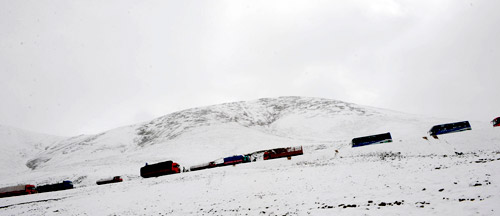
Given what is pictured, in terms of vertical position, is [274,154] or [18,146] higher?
[18,146]

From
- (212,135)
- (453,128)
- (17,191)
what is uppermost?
(212,135)

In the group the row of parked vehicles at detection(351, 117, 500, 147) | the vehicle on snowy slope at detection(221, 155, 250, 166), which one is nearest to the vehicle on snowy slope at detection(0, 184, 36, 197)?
the vehicle on snowy slope at detection(221, 155, 250, 166)

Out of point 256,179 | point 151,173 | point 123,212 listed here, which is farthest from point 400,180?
point 151,173

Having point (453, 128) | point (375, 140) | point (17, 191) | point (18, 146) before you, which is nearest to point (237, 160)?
point (375, 140)

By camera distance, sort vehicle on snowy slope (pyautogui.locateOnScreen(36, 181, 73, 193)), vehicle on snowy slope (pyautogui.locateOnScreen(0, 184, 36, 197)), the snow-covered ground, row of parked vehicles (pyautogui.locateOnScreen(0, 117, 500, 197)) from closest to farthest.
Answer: the snow-covered ground → row of parked vehicles (pyautogui.locateOnScreen(0, 117, 500, 197)) → vehicle on snowy slope (pyautogui.locateOnScreen(0, 184, 36, 197)) → vehicle on snowy slope (pyautogui.locateOnScreen(36, 181, 73, 193))

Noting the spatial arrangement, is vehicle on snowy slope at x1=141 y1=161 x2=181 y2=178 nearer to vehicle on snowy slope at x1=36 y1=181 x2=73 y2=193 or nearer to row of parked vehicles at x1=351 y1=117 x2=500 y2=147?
vehicle on snowy slope at x1=36 y1=181 x2=73 y2=193

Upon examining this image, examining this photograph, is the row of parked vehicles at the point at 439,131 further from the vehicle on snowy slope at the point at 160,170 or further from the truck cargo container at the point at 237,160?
the vehicle on snowy slope at the point at 160,170

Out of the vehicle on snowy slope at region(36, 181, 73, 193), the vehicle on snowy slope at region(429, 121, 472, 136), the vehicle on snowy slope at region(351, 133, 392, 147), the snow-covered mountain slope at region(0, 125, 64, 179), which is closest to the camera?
the vehicle on snowy slope at region(351, 133, 392, 147)

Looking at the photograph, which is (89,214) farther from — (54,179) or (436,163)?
(54,179)

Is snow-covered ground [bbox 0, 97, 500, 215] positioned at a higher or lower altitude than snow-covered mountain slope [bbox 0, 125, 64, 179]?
lower

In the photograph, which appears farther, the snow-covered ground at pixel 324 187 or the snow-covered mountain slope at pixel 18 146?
the snow-covered mountain slope at pixel 18 146

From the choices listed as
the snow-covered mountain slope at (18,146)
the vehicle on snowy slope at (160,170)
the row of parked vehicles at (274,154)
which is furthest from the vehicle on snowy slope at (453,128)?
the snow-covered mountain slope at (18,146)

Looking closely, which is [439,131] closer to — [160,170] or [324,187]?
[324,187]

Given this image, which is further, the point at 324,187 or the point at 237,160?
the point at 237,160
